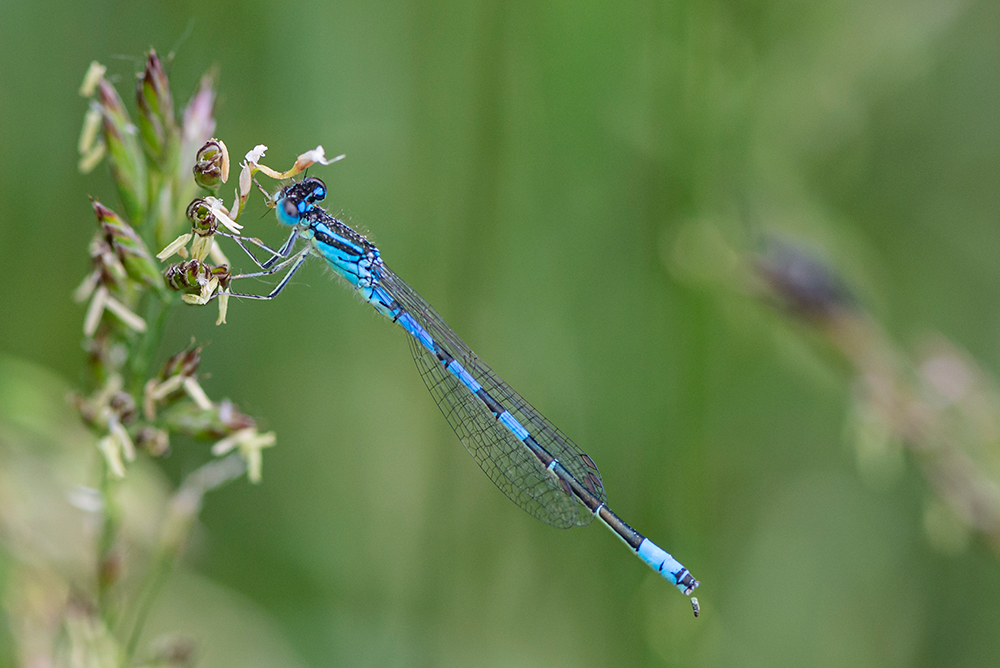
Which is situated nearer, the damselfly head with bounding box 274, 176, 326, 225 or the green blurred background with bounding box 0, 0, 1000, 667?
the damselfly head with bounding box 274, 176, 326, 225

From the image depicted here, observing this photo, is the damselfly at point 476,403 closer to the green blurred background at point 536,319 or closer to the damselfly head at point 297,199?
the damselfly head at point 297,199

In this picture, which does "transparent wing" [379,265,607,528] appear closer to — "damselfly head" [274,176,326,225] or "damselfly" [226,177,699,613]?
"damselfly" [226,177,699,613]

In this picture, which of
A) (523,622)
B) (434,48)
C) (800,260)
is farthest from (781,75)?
(523,622)

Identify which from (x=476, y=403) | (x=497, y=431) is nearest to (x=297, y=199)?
(x=476, y=403)

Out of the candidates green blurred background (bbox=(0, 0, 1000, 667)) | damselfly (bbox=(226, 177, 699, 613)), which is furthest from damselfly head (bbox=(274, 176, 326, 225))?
green blurred background (bbox=(0, 0, 1000, 667))

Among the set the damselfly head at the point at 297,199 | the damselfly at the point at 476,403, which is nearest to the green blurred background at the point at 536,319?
the damselfly at the point at 476,403

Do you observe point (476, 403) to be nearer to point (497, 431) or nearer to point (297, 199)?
point (497, 431)
